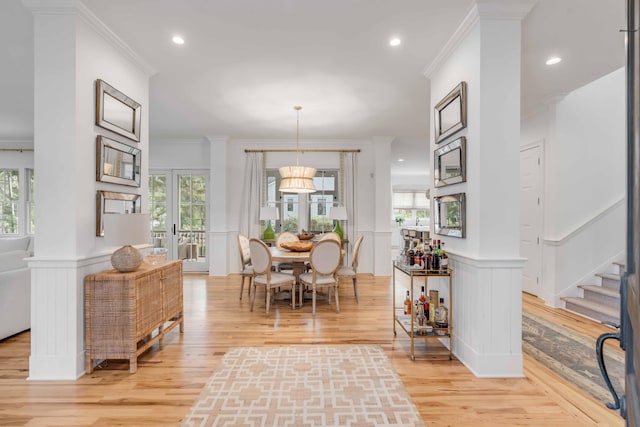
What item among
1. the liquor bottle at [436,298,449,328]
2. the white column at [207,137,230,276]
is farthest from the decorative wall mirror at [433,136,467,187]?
the white column at [207,137,230,276]

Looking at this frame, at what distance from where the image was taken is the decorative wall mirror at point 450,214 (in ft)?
9.32

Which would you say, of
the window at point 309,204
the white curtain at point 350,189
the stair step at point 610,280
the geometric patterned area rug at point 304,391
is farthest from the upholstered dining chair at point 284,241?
the stair step at point 610,280

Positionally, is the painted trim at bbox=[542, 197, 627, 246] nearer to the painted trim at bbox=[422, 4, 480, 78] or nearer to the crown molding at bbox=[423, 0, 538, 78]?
the painted trim at bbox=[422, 4, 480, 78]

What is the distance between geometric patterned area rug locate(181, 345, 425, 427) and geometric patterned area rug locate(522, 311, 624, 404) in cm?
138

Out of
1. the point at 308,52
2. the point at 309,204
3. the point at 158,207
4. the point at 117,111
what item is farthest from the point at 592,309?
the point at 158,207

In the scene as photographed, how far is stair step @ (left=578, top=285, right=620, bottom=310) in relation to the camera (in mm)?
3969

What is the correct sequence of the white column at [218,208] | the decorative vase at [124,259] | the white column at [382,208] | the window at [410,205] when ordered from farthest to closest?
the window at [410,205] < the white column at [382,208] < the white column at [218,208] < the decorative vase at [124,259]

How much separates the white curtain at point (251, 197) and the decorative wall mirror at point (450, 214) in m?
4.15

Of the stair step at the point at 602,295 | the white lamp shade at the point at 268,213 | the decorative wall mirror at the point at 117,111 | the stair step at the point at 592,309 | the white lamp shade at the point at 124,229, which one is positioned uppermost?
the decorative wall mirror at the point at 117,111

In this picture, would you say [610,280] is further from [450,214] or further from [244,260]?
[244,260]

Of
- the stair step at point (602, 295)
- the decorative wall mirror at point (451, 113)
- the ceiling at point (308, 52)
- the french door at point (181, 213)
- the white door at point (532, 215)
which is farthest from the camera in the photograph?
the french door at point (181, 213)

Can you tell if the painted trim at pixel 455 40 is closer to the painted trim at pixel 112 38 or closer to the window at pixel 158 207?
the painted trim at pixel 112 38

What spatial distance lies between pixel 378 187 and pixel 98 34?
16.9 feet

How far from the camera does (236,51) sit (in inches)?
125
